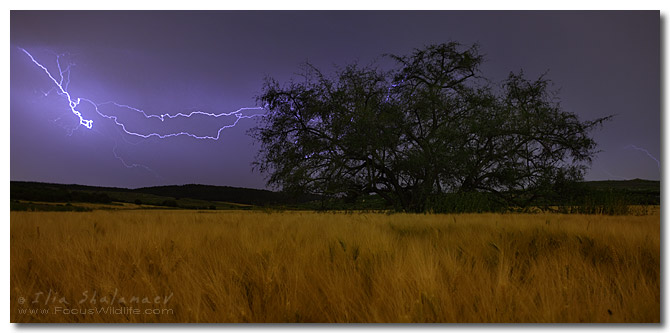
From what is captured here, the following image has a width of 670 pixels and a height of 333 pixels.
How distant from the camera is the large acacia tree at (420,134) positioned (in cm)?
820

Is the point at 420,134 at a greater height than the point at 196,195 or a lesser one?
greater

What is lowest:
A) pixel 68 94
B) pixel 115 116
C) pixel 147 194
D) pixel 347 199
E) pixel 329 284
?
pixel 347 199

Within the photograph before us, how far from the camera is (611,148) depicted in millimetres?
3785

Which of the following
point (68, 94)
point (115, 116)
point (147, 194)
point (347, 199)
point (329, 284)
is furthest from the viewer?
point (347, 199)

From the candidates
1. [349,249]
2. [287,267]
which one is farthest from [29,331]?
[349,249]

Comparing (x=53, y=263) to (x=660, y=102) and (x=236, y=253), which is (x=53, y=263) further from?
(x=660, y=102)

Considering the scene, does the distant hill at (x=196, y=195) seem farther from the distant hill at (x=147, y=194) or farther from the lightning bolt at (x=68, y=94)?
the lightning bolt at (x=68, y=94)

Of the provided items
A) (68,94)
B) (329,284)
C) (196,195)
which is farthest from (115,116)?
(196,195)

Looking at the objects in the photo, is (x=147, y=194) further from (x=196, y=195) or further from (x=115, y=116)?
(x=115, y=116)

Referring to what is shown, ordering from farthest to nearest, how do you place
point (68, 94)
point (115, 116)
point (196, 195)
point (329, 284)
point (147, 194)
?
point (196, 195), point (147, 194), point (115, 116), point (68, 94), point (329, 284)

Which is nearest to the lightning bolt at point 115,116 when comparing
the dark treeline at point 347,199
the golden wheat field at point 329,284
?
the dark treeline at point 347,199

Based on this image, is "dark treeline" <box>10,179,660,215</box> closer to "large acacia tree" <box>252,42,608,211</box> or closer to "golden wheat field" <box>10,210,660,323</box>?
"large acacia tree" <box>252,42,608,211</box>

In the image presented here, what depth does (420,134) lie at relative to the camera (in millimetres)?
8883

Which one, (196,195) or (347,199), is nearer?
(196,195)
